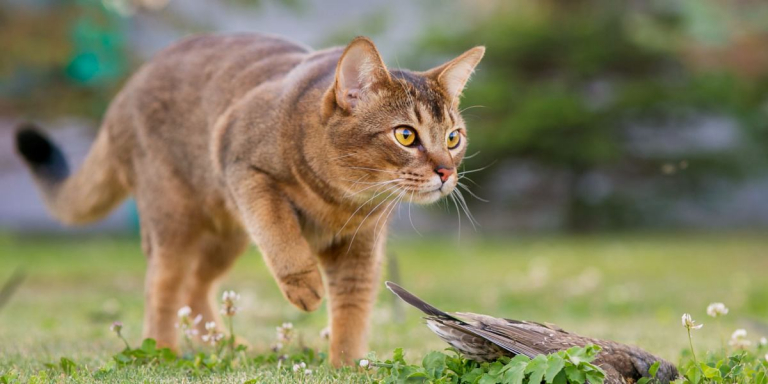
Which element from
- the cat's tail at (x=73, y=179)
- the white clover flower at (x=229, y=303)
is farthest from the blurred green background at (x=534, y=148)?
the white clover flower at (x=229, y=303)

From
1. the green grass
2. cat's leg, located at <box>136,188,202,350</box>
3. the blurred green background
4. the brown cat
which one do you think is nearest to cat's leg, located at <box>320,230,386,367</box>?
the brown cat

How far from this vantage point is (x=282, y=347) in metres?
3.59

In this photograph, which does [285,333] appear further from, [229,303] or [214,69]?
[214,69]

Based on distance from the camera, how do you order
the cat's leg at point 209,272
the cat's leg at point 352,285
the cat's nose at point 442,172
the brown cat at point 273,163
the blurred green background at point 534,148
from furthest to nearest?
the blurred green background at point 534,148
the cat's leg at point 209,272
the cat's leg at point 352,285
the brown cat at point 273,163
the cat's nose at point 442,172

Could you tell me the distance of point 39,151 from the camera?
4.69 meters

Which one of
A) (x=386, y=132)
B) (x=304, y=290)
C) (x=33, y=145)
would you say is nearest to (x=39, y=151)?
(x=33, y=145)

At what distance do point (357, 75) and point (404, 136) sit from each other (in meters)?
0.31

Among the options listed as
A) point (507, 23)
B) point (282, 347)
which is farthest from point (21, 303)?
point (507, 23)

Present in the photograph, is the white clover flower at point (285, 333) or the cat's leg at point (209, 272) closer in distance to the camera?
the white clover flower at point (285, 333)

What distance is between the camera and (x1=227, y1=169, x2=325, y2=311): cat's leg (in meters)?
3.14

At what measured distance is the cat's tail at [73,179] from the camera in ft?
14.7

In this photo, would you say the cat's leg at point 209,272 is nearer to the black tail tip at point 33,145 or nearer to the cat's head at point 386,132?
the black tail tip at point 33,145

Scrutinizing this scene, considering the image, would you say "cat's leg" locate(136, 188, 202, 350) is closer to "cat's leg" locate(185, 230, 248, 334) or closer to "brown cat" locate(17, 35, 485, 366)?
"brown cat" locate(17, 35, 485, 366)

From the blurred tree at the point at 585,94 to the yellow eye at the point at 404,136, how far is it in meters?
8.90
